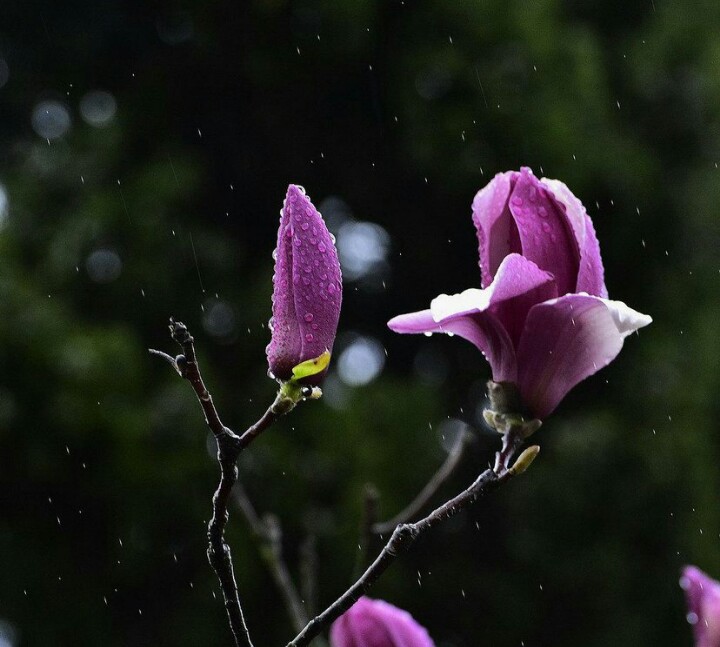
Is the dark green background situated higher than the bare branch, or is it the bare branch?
the bare branch

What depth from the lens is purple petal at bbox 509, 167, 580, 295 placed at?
0.59 metres

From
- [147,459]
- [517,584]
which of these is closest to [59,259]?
[147,459]

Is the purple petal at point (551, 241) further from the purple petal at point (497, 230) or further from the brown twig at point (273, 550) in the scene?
the brown twig at point (273, 550)

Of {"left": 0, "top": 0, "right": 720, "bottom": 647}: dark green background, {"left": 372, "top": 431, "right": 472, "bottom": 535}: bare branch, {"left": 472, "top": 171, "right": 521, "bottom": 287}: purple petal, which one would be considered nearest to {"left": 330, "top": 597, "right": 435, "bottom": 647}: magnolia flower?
{"left": 372, "top": 431, "right": 472, "bottom": 535}: bare branch

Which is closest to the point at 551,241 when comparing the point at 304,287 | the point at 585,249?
the point at 585,249

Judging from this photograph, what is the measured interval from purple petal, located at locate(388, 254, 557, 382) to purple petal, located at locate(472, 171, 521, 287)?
27mm

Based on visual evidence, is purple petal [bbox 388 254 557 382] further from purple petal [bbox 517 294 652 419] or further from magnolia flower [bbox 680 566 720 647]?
magnolia flower [bbox 680 566 720 647]

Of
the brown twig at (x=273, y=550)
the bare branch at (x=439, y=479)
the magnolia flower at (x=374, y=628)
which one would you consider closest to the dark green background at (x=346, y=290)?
the brown twig at (x=273, y=550)

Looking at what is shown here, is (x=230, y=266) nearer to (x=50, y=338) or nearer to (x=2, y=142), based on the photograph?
(x=50, y=338)

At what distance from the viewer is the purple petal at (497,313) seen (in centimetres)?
56

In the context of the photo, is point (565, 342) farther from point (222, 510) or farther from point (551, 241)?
point (222, 510)

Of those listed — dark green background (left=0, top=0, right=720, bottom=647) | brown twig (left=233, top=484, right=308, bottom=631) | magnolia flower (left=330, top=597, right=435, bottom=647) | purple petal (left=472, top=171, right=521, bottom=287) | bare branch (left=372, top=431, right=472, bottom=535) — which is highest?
purple petal (left=472, top=171, right=521, bottom=287)

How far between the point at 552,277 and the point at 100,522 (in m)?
2.78

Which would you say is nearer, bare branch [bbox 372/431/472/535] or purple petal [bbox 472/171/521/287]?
purple petal [bbox 472/171/521/287]
